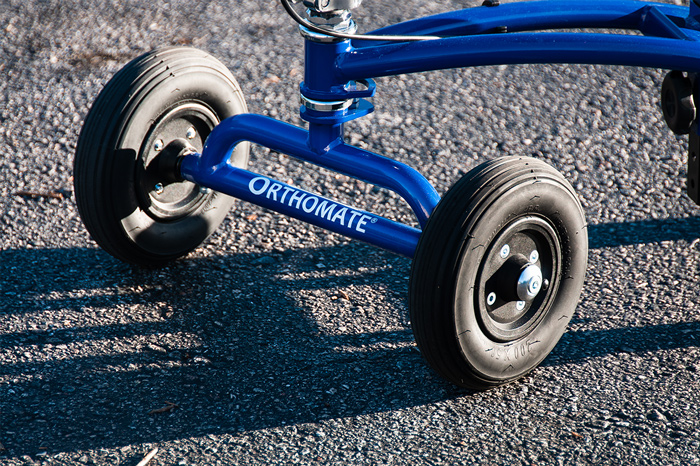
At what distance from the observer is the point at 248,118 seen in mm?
2713

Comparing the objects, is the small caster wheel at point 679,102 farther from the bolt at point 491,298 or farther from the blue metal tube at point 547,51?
the bolt at point 491,298

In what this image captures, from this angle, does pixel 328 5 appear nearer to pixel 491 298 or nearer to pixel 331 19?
pixel 331 19

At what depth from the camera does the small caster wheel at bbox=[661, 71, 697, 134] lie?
253 cm

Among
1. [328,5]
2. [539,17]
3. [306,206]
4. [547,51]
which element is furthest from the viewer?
[539,17]

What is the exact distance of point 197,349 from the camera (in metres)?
2.62

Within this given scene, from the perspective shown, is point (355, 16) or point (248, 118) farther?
point (355, 16)

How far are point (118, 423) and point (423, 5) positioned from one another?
3.54 metres

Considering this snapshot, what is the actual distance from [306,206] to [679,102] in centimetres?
119

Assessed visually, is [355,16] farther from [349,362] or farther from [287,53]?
[349,362]

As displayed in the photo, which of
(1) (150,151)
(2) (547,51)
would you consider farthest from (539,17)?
(1) (150,151)

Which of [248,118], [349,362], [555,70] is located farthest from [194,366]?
[555,70]

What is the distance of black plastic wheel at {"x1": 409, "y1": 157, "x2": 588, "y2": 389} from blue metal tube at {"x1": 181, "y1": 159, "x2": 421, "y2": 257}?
0.26 metres

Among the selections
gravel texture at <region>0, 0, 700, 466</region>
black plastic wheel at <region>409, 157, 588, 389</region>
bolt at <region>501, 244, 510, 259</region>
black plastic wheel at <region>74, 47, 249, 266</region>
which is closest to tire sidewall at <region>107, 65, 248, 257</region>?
black plastic wheel at <region>74, 47, 249, 266</region>

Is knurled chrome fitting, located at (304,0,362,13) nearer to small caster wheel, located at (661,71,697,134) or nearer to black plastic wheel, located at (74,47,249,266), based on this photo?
black plastic wheel, located at (74,47,249,266)
